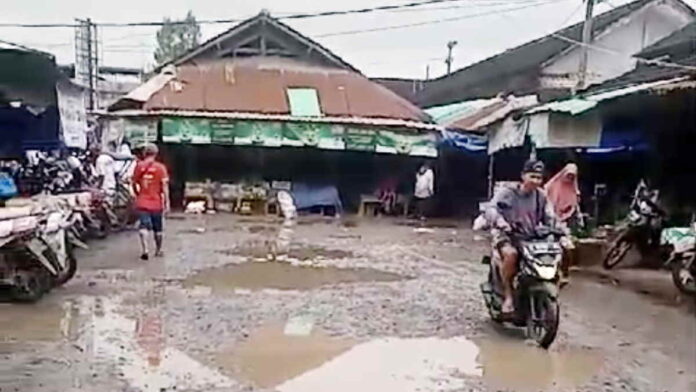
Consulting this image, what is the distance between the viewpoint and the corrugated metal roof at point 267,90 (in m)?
27.3

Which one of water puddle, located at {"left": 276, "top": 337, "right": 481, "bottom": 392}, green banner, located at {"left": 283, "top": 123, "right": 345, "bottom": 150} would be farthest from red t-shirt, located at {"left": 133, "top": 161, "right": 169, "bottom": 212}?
green banner, located at {"left": 283, "top": 123, "right": 345, "bottom": 150}

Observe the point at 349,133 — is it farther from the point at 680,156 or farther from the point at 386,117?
the point at 680,156

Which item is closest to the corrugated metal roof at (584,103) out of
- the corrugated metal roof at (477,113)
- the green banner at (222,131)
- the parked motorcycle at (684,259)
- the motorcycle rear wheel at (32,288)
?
the parked motorcycle at (684,259)

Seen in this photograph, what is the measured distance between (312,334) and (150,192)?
592 cm

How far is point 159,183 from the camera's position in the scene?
47.3 ft

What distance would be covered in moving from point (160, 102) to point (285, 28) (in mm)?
4950

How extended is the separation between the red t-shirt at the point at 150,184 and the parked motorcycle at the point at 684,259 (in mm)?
7114

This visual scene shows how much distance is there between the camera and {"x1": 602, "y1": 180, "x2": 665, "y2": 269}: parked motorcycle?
14945mm

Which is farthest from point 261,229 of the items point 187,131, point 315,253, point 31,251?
point 31,251

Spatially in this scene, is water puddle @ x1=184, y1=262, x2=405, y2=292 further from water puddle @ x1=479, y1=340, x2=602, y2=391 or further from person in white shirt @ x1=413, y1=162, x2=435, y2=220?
person in white shirt @ x1=413, y1=162, x2=435, y2=220

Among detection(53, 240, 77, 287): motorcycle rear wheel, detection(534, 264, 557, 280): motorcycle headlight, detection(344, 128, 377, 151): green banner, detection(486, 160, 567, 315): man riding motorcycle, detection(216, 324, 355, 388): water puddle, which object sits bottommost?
detection(216, 324, 355, 388): water puddle

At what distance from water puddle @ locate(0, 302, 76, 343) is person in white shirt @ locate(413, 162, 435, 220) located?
17.1m

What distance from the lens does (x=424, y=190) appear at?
26906 millimetres

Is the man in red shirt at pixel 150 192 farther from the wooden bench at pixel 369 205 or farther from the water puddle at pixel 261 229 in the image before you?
the wooden bench at pixel 369 205
